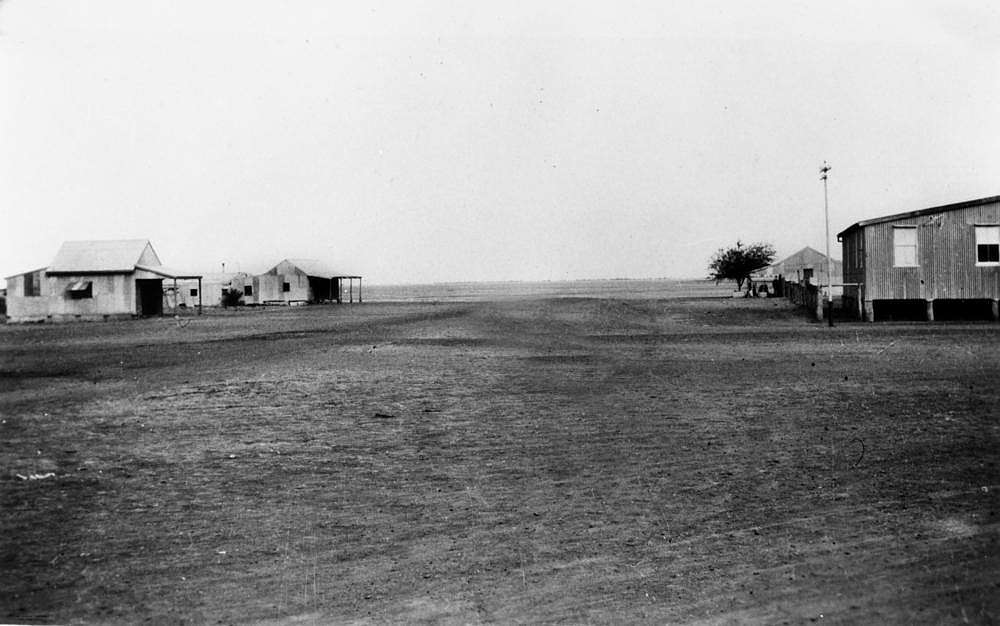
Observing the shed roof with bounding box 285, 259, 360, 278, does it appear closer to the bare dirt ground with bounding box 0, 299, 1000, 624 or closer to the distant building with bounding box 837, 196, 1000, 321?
the distant building with bounding box 837, 196, 1000, 321

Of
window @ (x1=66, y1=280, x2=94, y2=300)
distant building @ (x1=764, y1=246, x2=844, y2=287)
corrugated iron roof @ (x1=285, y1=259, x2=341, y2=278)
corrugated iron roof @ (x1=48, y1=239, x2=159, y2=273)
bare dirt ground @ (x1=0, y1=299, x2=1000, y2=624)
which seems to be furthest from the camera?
distant building @ (x1=764, y1=246, x2=844, y2=287)

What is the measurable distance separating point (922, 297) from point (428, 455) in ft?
92.8

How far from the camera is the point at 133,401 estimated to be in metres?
13.2

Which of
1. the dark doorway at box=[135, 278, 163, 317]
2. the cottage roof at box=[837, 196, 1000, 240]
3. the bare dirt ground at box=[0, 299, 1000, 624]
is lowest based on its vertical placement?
the bare dirt ground at box=[0, 299, 1000, 624]

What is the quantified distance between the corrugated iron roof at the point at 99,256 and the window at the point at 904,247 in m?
38.3

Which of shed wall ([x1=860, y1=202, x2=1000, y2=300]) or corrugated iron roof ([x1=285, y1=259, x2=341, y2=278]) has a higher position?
corrugated iron roof ([x1=285, y1=259, x2=341, y2=278])

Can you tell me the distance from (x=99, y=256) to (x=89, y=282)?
5.37ft

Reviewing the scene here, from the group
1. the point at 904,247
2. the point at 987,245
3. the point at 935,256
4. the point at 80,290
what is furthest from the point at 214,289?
the point at 987,245

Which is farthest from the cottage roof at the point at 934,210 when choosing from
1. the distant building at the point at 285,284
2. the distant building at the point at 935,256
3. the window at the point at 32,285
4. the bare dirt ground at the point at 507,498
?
the distant building at the point at 285,284

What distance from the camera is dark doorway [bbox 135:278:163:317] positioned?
155ft

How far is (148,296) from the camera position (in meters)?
49.0

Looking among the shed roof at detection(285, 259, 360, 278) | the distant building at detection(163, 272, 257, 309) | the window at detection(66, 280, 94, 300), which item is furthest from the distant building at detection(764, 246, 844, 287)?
the window at detection(66, 280, 94, 300)

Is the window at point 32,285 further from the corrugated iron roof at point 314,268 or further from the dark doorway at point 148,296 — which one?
the corrugated iron roof at point 314,268

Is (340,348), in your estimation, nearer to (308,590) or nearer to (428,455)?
(428,455)
